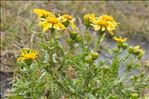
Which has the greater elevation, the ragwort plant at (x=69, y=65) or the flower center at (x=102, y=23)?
the flower center at (x=102, y=23)

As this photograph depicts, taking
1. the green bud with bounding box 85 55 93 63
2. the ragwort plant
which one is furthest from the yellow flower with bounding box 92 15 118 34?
the green bud with bounding box 85 55 93 63

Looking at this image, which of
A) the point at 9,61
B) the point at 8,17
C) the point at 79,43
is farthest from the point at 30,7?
the point at 79,43

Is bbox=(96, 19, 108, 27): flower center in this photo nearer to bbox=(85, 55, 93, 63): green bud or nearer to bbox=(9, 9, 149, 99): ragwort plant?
bbox=(9, 9, 149, 99): ragwort plant

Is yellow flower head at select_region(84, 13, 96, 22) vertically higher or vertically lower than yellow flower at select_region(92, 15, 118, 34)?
higher

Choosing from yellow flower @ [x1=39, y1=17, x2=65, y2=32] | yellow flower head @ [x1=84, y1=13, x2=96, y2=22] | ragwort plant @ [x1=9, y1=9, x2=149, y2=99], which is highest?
yellow flower head @ [x1=84, y1=13, x2=96, y2=22]

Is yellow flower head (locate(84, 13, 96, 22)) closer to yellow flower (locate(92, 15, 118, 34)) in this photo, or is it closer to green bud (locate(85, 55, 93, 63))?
yellow flower (locate(92, 15, 118, 34))

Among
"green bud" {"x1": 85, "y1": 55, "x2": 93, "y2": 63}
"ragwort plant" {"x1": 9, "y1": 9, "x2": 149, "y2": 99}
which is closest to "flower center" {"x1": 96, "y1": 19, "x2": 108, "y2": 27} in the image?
"ragwort plant" {"x1": 9, "y1": 9, "x2": 149, "y2": 99}

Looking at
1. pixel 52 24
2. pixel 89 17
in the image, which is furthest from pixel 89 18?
pixel 52 24

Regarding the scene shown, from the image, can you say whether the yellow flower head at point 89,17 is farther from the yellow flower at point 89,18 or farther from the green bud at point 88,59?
the green bud at point 88,59

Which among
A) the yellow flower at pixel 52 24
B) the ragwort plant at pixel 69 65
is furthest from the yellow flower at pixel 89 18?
the yellow flower at pixel 52 24

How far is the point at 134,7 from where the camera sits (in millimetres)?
4059

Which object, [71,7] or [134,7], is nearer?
[71,7]

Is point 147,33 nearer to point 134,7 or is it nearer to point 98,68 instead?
point 134,7

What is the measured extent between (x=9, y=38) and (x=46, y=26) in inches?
48.7
